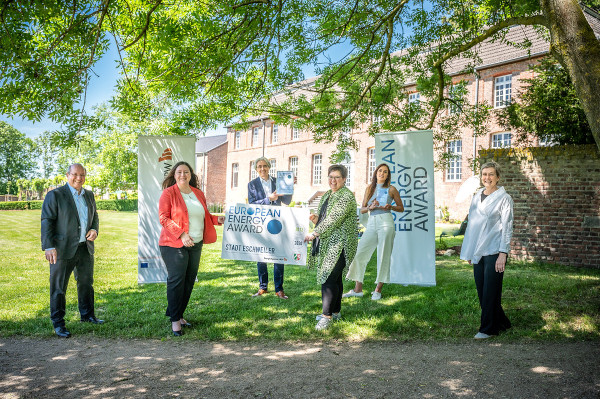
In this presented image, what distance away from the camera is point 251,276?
30.9ft

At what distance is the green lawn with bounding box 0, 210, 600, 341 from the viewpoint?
17.7ft

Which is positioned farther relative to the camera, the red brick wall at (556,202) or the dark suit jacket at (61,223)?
the red brick wall at (556,202)

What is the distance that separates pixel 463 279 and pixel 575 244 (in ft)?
11.6

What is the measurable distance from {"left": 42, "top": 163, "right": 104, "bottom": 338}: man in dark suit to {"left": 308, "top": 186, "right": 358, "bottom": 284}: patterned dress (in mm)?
2984

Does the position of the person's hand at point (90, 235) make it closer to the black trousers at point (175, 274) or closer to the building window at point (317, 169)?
the black trousers at point (175, 274)

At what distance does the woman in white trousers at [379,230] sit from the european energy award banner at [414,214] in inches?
6.0

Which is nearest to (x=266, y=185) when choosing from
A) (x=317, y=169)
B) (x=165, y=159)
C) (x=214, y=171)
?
(x=165, y=159)

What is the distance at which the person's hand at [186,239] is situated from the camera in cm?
511

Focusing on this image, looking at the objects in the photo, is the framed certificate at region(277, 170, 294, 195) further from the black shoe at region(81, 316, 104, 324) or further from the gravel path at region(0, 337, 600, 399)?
the black shoe at region(81, 316, 104, 324)

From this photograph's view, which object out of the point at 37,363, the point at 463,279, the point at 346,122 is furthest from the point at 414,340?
the point at 346,122

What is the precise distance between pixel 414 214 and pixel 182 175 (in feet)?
12.2

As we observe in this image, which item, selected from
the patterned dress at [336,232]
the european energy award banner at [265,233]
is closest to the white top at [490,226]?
the patterned dress at [336,232]

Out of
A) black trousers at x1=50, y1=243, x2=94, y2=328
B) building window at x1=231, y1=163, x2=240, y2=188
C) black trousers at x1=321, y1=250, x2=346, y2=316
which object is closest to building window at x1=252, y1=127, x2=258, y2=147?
building window at x1=231, y1=163, x2=240, y2=188

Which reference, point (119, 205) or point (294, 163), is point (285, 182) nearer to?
point (294, 163)
